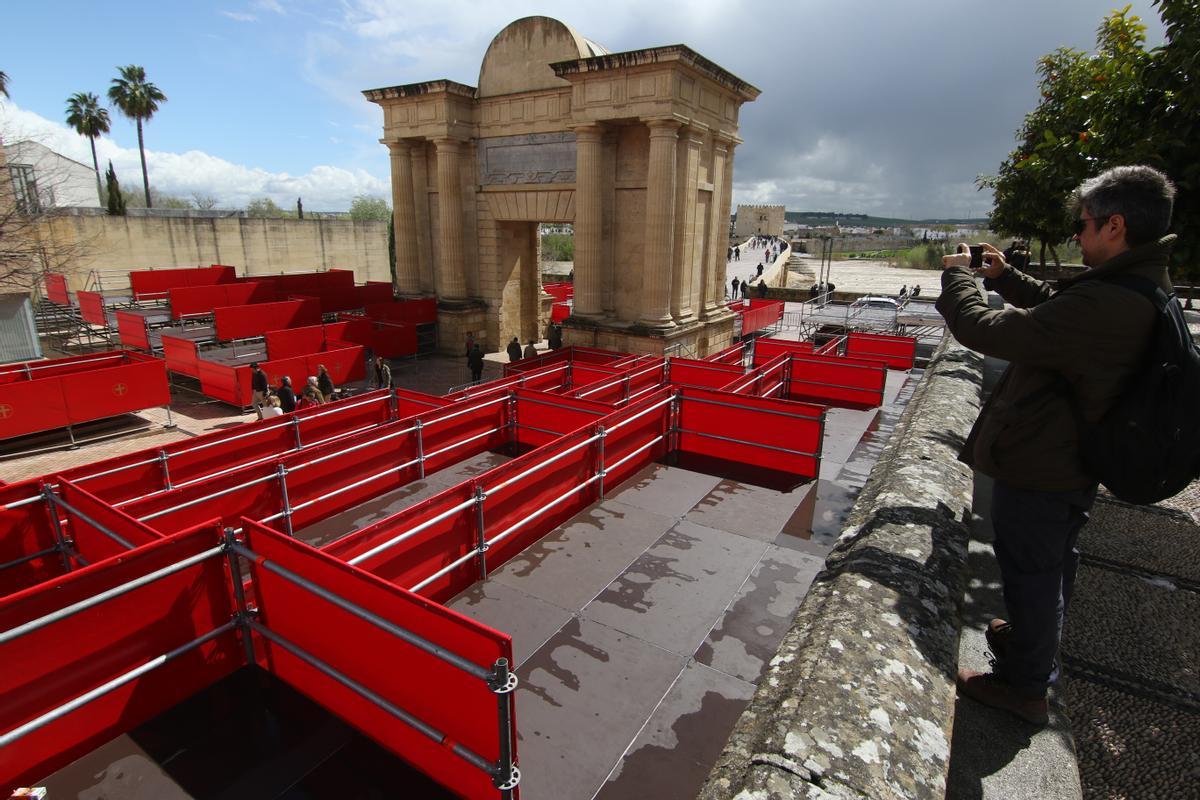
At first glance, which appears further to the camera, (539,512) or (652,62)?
(652,62)

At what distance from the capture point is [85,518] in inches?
201

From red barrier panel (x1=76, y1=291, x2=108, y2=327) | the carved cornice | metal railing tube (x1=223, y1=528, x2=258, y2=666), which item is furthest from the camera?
red barrier panel (x1=76, y1=291, x2=108, y2=327)

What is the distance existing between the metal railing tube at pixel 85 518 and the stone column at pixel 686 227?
51.4ft

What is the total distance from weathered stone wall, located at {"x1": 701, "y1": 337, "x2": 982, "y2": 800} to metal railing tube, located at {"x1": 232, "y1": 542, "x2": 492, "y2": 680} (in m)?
1.44

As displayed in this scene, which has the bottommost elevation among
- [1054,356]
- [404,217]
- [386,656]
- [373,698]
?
[373,698]

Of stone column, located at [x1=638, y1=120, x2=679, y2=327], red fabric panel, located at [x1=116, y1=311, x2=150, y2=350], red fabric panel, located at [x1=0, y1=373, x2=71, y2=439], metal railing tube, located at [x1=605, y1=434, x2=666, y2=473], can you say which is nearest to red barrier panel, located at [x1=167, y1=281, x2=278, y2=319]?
red fabric panel, located at [x1=116, y1=311, x2=150, y2=350]

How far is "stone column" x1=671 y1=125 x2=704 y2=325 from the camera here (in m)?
17.8

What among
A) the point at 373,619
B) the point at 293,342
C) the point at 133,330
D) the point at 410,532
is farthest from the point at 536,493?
the point at 133,330

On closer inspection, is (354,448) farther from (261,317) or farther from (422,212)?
(422,212)

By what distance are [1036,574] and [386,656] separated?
3.52 metres

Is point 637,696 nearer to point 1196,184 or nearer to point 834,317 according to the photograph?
point 1196,184

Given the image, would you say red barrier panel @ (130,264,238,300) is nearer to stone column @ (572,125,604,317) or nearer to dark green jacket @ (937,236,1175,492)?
stone column @ (572,125,604,317)

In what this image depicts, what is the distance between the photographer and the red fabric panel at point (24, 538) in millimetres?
5379

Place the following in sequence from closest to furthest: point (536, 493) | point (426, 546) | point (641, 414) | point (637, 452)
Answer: point (426, 546), point (536, 493), point (641, 414), point (637, 452)
